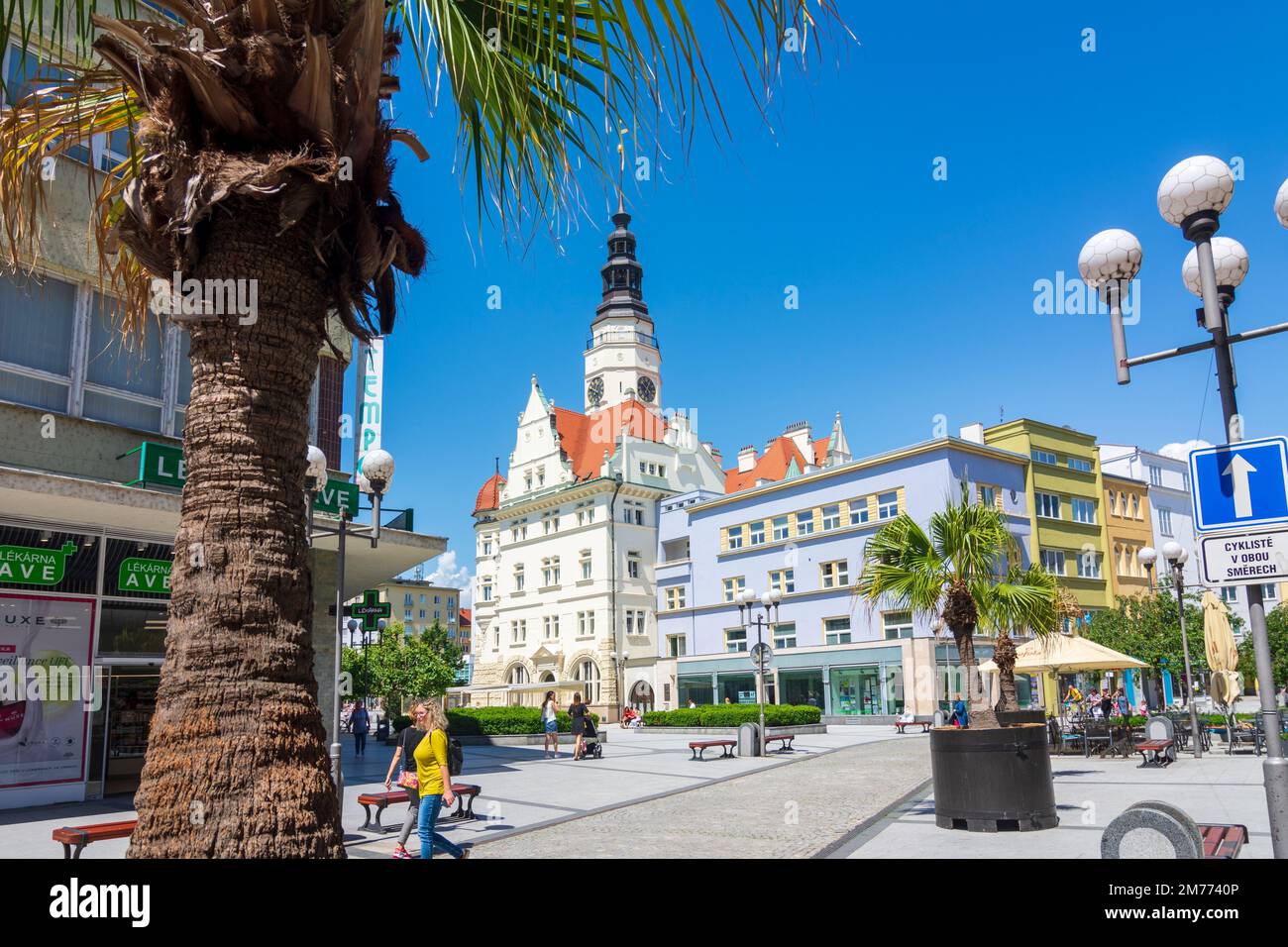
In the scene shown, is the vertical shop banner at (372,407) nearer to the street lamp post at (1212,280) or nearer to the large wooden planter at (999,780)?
the large wooden planter at (999,780)

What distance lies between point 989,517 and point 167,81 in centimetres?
1244

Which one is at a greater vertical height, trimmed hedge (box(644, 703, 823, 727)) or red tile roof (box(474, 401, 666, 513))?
red tile roof (box(474, 401, 666, 513))

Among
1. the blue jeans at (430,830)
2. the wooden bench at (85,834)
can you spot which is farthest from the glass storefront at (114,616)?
the blue jeans at (430,830)

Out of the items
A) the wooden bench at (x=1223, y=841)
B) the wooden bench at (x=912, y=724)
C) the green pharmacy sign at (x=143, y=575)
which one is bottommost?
the wooden bench at (x=912, y=724)

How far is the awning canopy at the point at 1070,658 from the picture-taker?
74.6 feet

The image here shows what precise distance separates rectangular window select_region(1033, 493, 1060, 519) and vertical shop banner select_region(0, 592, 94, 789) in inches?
1818

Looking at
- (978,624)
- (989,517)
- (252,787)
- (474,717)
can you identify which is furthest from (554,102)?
(474,717)

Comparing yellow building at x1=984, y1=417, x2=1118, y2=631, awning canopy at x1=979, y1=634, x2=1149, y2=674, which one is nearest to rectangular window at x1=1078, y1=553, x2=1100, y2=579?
yellow building at x1=984, y1=417, x2=1118, y2=631

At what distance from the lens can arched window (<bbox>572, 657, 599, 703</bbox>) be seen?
204 feet

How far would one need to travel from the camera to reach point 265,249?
4.36 m

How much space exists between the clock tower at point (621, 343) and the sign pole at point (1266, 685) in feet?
229

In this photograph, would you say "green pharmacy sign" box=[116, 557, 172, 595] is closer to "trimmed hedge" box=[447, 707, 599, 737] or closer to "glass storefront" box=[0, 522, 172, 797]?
"glass storefront" box=[0, 522, 172, 797]

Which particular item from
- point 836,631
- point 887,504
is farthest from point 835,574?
point 887,504
